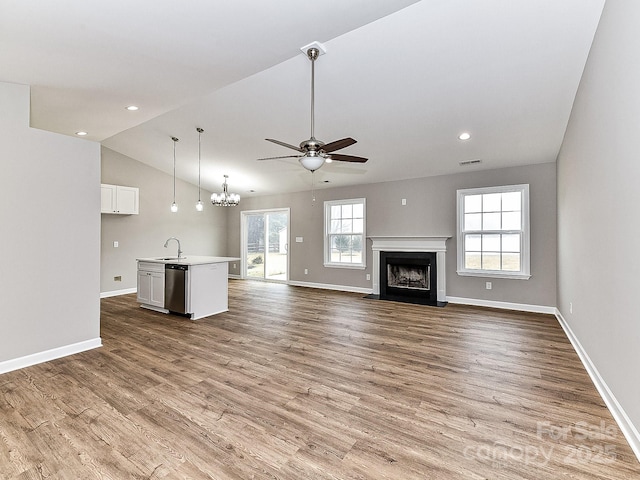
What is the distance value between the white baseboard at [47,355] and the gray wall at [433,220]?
198 inches

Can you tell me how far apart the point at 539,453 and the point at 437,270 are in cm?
445

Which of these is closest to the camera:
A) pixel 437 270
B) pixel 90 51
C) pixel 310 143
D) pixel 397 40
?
pixel 90 51

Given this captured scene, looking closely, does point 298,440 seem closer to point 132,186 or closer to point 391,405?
point 391,405

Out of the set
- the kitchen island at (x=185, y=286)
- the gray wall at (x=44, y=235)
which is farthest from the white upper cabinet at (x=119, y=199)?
the gray wall at (x=44, y=235)

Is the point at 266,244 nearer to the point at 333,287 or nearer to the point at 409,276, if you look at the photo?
the point at 333,287

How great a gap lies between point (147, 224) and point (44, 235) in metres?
4.52

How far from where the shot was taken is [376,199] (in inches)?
275

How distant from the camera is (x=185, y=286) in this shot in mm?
4844

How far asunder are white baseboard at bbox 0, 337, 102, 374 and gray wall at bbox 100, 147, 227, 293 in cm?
357

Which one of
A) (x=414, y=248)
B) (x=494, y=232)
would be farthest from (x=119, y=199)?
(x=494, y=232)

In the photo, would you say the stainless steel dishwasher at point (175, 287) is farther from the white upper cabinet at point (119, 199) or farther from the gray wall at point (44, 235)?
the white upper cabinet at point (119, 199)

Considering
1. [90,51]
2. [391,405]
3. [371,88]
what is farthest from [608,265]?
[90,51]

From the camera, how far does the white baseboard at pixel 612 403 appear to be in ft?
6.13

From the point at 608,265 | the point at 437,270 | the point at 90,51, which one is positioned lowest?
the point at 437,270
